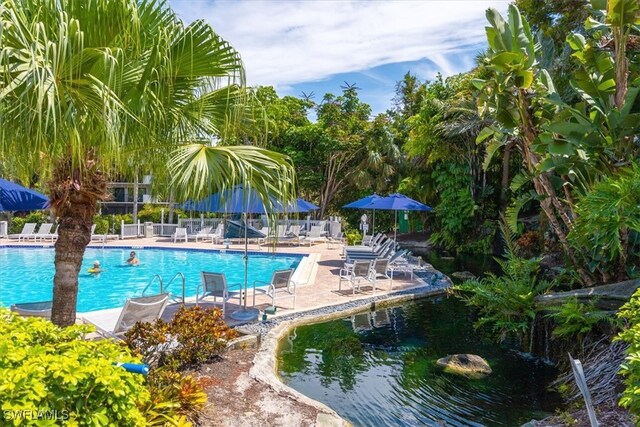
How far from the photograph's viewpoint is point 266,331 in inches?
341

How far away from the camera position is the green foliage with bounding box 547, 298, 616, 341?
257 inches

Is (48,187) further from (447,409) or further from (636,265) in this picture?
(636,265)

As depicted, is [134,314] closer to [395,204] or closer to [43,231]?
[395,204]

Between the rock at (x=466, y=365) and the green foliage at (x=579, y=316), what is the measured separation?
1313 mm

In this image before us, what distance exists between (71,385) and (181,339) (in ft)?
12.9

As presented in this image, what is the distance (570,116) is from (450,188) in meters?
18.7

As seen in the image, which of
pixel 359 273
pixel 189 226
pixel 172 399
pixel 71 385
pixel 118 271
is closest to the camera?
pixel 71 385

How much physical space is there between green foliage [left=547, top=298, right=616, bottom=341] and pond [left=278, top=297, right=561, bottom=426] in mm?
991

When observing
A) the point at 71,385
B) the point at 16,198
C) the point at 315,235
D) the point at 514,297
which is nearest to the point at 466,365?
the point at 514,297

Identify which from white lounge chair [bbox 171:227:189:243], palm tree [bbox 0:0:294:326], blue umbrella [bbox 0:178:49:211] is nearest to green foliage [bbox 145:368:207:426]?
palm tree [bbox 0:0:294:326]

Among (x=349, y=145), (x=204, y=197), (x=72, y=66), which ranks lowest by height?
(x=204, y=197)

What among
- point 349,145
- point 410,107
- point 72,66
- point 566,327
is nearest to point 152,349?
point 72,66

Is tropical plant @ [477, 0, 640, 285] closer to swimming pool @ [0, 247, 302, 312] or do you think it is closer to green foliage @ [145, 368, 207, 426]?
green foliage @ [145, 368, 207, 426]

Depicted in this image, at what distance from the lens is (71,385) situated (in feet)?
8.00
